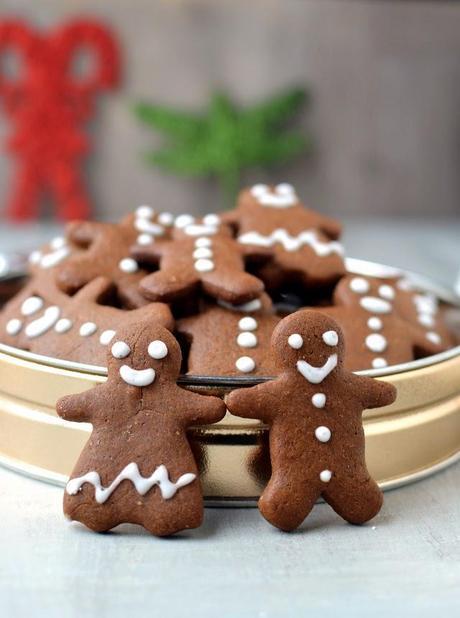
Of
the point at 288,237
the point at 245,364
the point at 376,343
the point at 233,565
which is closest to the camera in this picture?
the point at 233,565

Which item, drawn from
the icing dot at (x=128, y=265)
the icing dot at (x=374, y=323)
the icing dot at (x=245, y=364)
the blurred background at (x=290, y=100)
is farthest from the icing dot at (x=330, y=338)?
the blurred background at (x=290, y=100)

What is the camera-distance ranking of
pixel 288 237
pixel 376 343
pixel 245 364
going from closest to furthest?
1. pixel 245 364
2. pixel 376 343
3. pixel 288 237

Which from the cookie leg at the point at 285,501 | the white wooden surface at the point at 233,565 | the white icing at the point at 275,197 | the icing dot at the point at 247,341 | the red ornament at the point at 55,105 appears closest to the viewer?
the white wooden surface at the point at 233,565

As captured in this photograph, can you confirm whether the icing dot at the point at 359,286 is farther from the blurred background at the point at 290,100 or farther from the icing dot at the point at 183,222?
the blurred background at the point at 290,100

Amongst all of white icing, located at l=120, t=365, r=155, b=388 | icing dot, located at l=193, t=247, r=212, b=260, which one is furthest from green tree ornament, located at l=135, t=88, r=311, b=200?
white icing, located at l=120, t=365, r=155, b=388

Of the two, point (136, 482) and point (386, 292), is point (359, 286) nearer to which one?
point (386, 292)

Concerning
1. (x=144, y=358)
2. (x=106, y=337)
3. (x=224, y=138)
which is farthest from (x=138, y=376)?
(x=224, y=138)

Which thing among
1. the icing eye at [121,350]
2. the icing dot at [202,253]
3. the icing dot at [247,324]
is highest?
the icing dot at [202,253]
